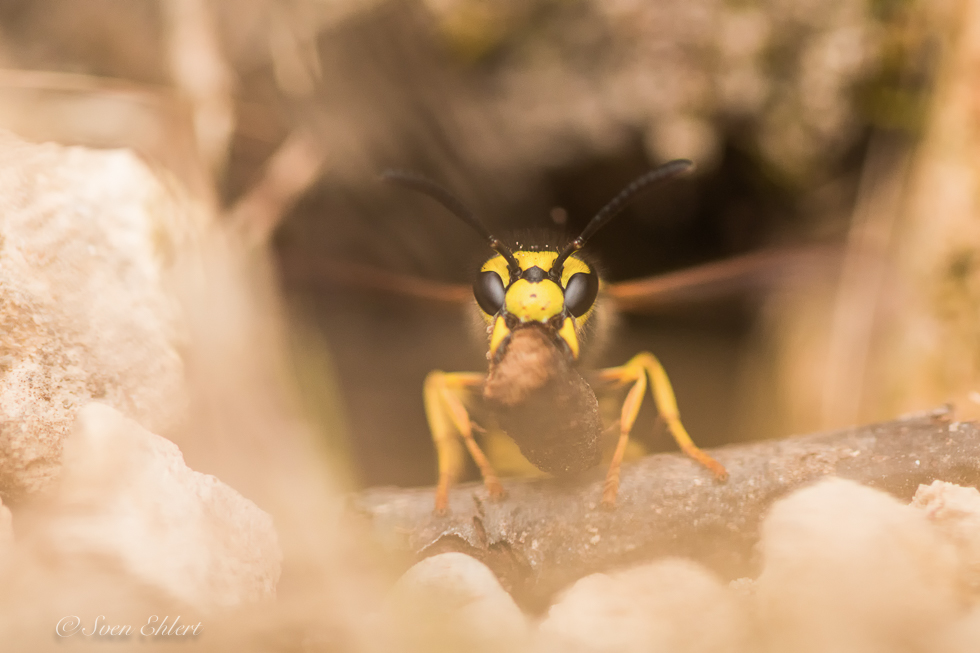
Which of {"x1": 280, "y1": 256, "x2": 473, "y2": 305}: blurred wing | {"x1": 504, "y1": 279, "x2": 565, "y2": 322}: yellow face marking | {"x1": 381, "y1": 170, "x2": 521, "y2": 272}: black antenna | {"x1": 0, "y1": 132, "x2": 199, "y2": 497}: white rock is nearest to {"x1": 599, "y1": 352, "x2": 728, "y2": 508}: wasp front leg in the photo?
{"x1": 504, "y1": 279, "x2": 565, "y2": 322}: yellow face marking

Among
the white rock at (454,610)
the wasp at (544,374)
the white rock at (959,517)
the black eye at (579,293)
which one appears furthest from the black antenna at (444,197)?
the white rock at (959,517)

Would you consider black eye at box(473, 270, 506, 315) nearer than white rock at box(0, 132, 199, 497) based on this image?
No

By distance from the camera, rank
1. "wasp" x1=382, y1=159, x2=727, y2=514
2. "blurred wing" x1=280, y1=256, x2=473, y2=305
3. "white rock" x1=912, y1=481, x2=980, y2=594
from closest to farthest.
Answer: "white rock" x1=912, y1=481, x2=980, y2=594 < "wasp" x1=382, y1=159, x2=727, y2=514 < "blurred wing" x1=280, y1=256, x2=473, y2=305

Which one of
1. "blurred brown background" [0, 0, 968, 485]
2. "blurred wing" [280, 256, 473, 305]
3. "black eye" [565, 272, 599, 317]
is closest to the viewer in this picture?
"black eye" [565, 272, 599, 317]

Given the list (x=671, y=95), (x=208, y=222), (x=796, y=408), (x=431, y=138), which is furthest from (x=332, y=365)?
(x=796, y=408)

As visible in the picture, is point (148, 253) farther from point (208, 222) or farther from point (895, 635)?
point (895, 635)

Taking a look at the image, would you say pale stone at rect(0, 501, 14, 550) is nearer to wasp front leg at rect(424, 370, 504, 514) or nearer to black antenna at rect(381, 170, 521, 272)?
wasp front leg at rect(424, 370, 504, 514)

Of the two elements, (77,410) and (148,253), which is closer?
(77,410)

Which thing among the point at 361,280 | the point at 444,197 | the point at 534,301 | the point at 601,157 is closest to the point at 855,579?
the point at 534,301
